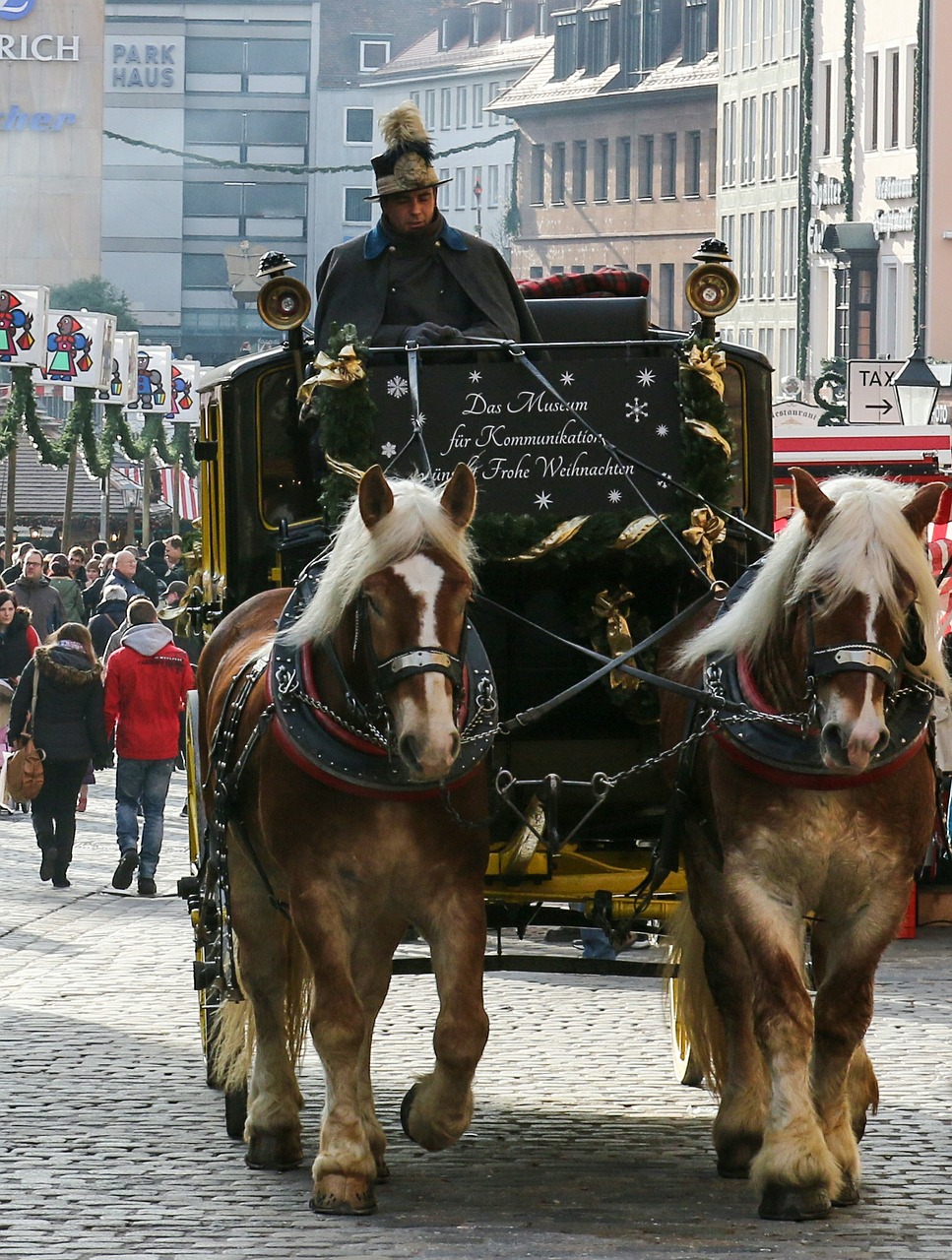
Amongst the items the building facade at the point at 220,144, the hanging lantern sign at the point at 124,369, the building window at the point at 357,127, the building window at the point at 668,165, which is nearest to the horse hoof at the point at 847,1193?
the hanging lantern sign at the point at 124,369

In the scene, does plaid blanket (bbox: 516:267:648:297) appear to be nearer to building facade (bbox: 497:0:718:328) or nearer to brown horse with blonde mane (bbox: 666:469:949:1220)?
brown horse with blonde mane (bbox: 666:469:949:1220)

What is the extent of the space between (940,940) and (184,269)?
105596 mm

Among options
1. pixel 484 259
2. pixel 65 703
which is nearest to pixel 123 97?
pixel 65 703

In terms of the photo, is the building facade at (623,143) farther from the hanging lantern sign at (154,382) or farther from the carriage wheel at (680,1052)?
the carriage wheel at (680,1052)

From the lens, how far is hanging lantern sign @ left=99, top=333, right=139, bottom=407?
117 ft

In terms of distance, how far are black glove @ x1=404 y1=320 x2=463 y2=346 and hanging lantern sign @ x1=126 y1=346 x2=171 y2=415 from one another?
31.1 m

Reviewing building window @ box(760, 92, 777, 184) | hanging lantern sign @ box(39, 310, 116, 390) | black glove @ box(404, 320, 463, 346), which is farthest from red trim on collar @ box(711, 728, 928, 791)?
building window @ box(760, 92, 777, 184)

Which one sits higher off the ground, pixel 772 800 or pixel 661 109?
pixel 661 109

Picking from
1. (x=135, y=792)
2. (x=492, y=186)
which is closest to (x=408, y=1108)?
(x=135, y=792)

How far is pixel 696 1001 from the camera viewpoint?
27.7ft

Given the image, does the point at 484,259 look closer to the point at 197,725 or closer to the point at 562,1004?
the point at 197,725

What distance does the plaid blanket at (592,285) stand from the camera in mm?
10438

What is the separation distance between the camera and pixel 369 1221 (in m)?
7.28

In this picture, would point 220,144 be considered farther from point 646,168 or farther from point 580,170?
point 646,168
